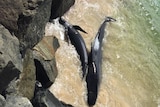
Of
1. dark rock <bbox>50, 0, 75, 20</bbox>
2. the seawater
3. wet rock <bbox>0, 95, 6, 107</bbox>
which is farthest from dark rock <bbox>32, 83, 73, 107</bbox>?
dark rock <bbox>50, 0, 75, 20</bbox>

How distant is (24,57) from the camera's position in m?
5.91

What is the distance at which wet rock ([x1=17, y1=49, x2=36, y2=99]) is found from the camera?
5969 mm

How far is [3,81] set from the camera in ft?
16.8

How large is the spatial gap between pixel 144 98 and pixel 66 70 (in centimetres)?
144

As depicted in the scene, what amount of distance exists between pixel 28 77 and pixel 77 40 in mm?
2395

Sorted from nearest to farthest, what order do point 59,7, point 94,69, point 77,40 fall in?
1. point 94,69
2. point 59,7
3. point 77,40

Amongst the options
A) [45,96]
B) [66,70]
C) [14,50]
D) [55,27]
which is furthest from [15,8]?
[55,27]

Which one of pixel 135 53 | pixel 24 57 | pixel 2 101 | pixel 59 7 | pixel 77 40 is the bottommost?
pixel 135 53

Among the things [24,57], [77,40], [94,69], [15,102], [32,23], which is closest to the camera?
[15,102]

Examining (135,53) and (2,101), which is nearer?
(2,101)

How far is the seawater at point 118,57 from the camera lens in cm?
764

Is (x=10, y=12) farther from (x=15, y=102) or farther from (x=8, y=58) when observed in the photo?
(x=15, y=102)

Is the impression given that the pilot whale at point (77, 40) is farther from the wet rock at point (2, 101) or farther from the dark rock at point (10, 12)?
the wet rock at point (2, 101)

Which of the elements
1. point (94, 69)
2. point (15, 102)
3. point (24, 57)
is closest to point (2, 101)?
point (15, 102)
